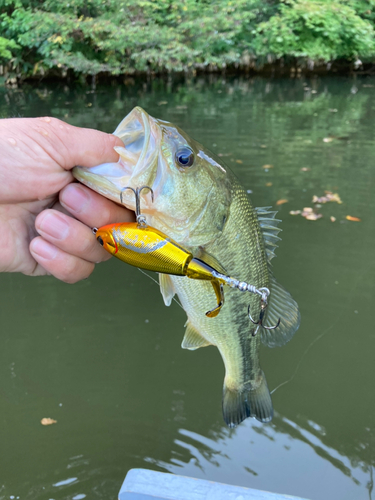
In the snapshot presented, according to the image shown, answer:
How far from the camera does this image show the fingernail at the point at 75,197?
5.22 ft

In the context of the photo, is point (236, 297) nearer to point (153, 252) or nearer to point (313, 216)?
point (153, 252)

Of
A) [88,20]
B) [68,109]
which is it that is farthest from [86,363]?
[88,20]

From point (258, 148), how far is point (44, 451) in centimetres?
616

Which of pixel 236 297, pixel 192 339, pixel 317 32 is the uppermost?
pixel 317 32

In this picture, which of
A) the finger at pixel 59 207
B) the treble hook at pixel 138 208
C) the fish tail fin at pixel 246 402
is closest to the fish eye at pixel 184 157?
the treble hook at pixel 138 208

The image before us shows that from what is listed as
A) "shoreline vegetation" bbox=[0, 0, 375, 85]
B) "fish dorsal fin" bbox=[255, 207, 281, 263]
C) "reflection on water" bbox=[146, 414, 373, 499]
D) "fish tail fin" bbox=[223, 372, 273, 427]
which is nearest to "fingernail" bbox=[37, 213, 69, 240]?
"fish dorsal fin" bbox=[255, 207, 281, 263]

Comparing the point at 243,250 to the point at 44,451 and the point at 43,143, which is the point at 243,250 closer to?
the point at 43,143

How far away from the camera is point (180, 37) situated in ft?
47.1

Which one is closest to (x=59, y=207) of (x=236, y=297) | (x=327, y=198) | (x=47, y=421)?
(x=236, y=297)

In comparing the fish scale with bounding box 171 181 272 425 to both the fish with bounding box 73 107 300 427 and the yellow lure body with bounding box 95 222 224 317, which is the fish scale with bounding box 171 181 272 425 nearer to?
the fish with bounding box 73 107 300 427

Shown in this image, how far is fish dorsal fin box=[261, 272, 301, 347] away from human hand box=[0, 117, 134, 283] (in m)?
0.67

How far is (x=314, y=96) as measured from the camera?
12805mm

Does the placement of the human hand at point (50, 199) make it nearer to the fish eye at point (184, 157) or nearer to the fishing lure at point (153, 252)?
the fish eye at point (184, 157)

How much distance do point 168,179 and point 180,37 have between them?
47.8 feet
